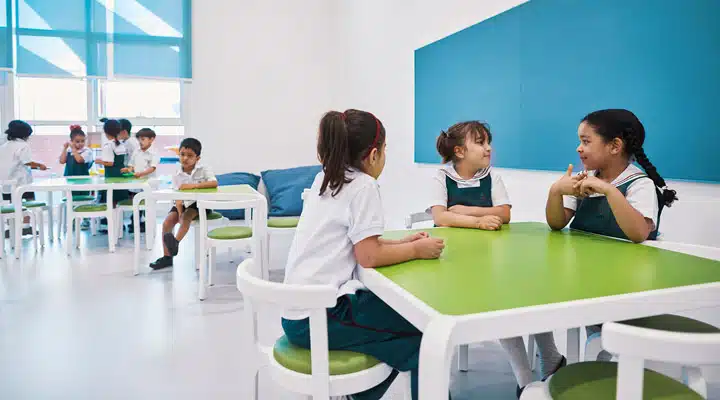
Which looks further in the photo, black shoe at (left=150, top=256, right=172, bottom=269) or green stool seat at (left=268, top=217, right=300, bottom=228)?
black shoe at (left=150, top=256, right=172, bottom=269)

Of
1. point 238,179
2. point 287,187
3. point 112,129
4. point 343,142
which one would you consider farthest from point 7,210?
point 343,142

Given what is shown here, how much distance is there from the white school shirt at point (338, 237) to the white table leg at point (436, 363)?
49cm

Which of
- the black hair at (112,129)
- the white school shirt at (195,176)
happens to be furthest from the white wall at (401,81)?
the black hair at (112,129)

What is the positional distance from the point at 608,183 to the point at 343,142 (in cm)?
81

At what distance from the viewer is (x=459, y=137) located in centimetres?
218

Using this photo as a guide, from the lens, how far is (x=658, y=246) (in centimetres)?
154

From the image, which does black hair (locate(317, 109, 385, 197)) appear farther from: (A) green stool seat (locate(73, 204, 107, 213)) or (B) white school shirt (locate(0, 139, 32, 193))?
(B) white school shirt (locate(0, 139, 32, 193))

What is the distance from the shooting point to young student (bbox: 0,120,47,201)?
5145 mm

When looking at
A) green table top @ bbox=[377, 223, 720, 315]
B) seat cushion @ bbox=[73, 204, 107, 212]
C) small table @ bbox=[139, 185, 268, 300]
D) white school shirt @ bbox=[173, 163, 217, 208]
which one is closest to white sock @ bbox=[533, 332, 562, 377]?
green table top @ bbox=[377, 223, 720, 315]

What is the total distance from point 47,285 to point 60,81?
3.67 metres

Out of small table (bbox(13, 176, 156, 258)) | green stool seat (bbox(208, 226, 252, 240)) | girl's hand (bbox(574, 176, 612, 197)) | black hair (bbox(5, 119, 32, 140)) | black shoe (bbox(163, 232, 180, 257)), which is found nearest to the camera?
girl's hand (bbox(574, 176, 612, 197))

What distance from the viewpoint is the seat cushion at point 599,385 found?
1.00 m

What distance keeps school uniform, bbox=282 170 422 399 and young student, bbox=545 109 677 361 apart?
0.67 metres

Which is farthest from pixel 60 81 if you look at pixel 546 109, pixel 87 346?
pixel 546 109
